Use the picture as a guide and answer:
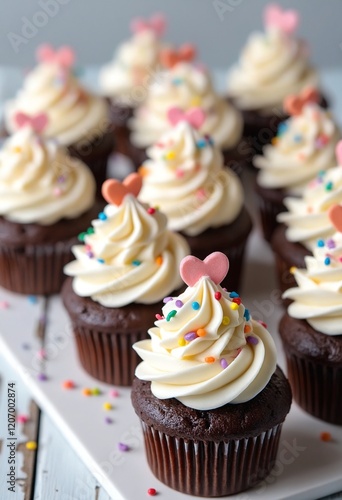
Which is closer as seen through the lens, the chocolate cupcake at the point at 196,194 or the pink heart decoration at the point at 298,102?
the chocolate cupcake at the point at 196,194

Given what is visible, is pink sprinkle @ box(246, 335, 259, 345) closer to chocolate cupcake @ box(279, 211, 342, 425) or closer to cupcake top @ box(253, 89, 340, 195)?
chocolate cupcake @ box(279, 211, 342, 425)

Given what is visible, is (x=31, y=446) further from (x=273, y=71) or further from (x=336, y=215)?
(x=273, y=71)

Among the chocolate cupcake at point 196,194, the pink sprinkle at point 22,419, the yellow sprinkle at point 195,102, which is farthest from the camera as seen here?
the yellow sprinkle at point 195,102

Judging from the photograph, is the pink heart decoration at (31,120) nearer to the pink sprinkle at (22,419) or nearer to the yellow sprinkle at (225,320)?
the pink sprinkle at (22,419)

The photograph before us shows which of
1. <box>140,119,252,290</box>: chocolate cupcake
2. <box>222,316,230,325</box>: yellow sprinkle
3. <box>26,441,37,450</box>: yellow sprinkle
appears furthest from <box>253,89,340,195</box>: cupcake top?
<box>26,441,37,450</box>: yellow sprinkle

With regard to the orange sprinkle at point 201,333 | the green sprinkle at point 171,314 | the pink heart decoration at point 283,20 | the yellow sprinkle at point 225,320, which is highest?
the green sprinkle at point 171,314

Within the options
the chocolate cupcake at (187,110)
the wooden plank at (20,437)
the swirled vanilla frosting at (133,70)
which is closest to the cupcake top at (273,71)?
the chocolate cupcake at (187,110)

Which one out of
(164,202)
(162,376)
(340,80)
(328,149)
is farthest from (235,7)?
(162,376)
